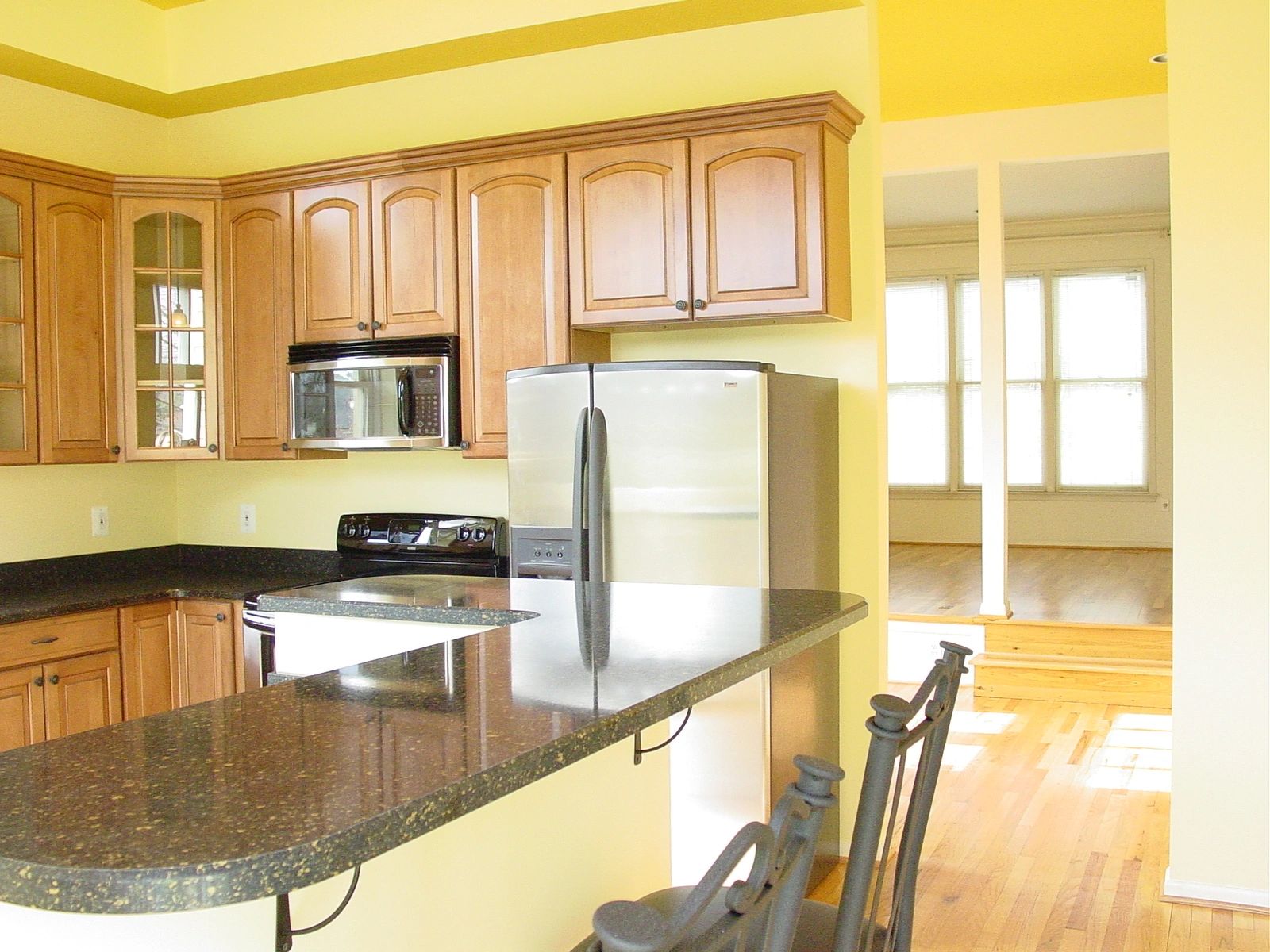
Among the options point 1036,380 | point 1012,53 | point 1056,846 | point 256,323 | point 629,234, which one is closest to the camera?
point 629,234

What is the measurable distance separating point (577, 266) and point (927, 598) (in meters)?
4.36

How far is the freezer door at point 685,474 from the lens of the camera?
3242 millimetres

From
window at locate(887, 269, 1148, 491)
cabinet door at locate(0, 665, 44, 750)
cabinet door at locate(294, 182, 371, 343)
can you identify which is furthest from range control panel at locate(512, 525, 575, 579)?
window at locate(887, 269, 1148, 491)

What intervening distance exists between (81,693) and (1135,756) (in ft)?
13.1

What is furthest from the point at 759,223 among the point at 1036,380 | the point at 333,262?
the point at 1036,380

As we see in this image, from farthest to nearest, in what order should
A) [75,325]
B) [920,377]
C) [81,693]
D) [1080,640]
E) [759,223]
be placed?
[920,377] → [1080,640] → [75,325] → [81,693] → [759,223]

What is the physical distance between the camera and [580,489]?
11.2 feet

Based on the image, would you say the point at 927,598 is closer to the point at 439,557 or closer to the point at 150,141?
the point at 439,557

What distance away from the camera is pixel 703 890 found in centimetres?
78

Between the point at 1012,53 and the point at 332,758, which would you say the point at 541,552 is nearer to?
the point at 332,758

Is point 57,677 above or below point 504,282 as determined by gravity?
below

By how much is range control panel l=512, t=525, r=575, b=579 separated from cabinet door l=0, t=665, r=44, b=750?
147 cm

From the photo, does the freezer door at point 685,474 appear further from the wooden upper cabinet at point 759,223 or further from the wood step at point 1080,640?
the wood step at point 1080,640

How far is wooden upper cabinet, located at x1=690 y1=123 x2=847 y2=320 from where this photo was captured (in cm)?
344
